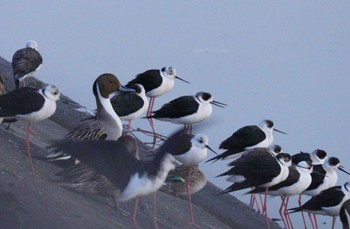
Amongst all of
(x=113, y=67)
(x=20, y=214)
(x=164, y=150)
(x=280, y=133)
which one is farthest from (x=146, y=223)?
(x=113, y=67)

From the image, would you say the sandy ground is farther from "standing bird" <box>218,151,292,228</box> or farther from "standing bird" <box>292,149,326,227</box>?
"standing bird" <box>292,149,326,227</box>

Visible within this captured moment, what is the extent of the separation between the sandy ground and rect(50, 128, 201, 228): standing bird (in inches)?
18.4

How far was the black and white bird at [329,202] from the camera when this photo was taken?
10.9 m

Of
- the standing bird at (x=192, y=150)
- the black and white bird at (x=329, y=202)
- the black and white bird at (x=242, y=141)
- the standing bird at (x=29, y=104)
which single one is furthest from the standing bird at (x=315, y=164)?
the standing bird at (x=29, y=104)

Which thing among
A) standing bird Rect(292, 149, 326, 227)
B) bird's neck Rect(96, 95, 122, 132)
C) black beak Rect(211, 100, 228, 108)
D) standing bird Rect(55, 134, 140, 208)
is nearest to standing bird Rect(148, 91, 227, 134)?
black beak Rect(211, 100, 228, 108)

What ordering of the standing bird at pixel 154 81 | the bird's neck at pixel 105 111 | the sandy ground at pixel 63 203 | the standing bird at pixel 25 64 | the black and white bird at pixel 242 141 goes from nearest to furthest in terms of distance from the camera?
the sandy ground at pixel 63 203
the bird's neck at pixel 105 111
the black and white bird at pixel 242 141
the standing bird at pixel 25 64
the standing bird at pixel 154 81

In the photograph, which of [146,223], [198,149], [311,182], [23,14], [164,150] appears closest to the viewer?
[164,150]

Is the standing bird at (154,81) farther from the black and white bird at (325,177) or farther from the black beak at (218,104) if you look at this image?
the black and white bird at (325,177)

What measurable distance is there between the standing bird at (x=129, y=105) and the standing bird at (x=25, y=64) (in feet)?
3.59

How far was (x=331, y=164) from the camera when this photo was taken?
464 inches

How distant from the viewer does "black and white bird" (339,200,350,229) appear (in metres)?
10.4

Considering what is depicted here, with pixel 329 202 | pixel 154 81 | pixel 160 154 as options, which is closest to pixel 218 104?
pixel 154 81

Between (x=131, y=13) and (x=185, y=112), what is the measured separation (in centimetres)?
611

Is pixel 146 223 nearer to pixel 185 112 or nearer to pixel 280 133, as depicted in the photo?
pixel 185 112
